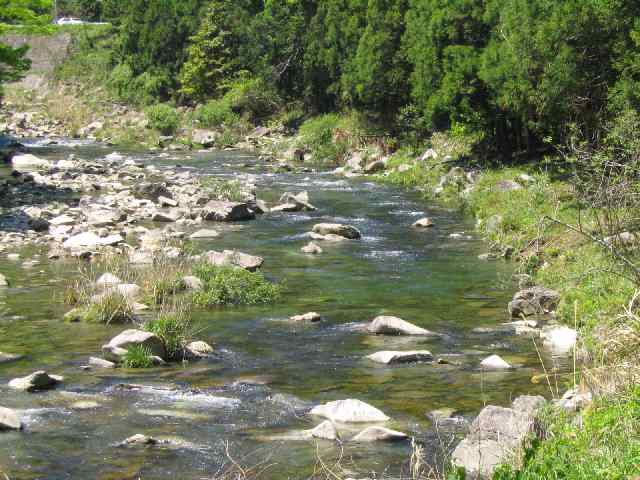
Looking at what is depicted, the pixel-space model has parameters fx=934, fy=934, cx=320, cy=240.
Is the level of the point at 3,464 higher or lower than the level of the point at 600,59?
lower

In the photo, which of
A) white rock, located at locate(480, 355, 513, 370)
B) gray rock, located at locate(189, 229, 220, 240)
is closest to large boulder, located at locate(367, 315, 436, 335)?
white rock, located at locate(480, 355, 513, 370)

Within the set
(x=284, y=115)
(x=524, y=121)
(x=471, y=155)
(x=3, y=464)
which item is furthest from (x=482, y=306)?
(x=284, y=115)

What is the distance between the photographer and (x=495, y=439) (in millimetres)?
7531

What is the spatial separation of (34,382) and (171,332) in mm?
1894

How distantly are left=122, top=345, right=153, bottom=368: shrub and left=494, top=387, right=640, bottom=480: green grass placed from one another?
16.7 ft

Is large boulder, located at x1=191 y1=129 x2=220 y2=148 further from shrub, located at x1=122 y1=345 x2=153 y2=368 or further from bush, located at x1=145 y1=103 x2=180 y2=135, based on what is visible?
shrub, located at x1=122 y1=345 x2=153 y2=368

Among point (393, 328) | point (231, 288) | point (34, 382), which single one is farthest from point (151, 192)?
point (34, 382)

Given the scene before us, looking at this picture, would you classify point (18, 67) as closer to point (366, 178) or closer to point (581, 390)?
point (366, 178)

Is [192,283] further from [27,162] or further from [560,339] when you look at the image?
[27,162]

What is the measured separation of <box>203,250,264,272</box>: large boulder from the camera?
16312mm

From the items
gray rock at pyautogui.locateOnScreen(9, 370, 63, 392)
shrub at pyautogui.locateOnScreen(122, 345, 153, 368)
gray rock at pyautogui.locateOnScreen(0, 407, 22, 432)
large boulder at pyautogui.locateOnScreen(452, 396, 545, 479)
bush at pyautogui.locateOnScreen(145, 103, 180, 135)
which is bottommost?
bush at pyautogui.locateOnScreen(145, 103, 180, 135)

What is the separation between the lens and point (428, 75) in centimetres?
2880

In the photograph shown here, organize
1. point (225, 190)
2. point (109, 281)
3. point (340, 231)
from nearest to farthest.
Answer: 1. point (109, 281)
2. point (340, 231)
3. point (225, 190)

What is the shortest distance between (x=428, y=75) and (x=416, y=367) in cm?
1925
